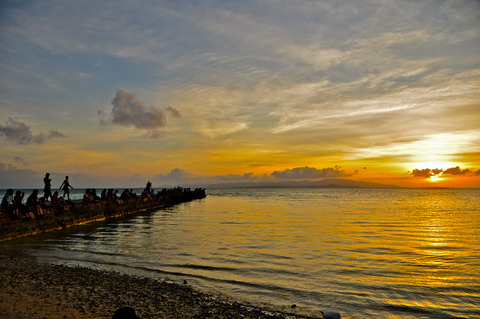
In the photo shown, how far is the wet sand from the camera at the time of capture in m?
6.51

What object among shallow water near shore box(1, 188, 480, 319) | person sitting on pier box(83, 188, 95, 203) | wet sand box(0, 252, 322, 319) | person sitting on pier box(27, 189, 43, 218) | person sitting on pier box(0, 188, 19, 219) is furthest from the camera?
person sitting on pier box(83, 188, 95, 203)

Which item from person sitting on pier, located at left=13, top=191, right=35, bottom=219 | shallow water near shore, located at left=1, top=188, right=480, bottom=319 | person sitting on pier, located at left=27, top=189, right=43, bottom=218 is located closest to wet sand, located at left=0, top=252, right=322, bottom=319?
shallow water near shore, located at left=1, top=188, right=480, bottom=319

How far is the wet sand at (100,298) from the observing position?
651cm

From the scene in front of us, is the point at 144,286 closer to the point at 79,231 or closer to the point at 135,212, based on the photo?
the point at 79,231

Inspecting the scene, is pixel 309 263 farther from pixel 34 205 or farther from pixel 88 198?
pixel 88 198

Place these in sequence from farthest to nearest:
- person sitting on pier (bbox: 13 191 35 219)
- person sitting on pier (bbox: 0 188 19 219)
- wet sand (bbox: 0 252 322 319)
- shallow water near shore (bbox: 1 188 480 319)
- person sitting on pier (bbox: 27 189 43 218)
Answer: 1. person sitting on pier (bbox: 27 189 43 218)
2. person sitting on pier (bbox: 13 191 35 219)
3. person sitting on pier (bbox: 0 188 19 219)
4. shallow water near shore (bbox: 1 188 480 319)
5. wet sand (bbox: 0 252 322 319)

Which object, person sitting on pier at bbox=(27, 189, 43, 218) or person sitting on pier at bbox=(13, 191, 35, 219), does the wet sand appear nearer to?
person sitting on pier at bbox=(13, 191, 35, 219)

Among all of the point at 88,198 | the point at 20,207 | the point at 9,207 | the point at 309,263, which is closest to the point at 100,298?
the point at 309,263

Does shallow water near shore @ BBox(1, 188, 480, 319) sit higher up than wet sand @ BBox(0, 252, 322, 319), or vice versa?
wet sand @ BBox(0, 252, 322, 319)

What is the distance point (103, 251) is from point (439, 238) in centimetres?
1928

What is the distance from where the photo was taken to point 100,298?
7391mm

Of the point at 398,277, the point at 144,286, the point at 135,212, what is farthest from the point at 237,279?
the point at 135,212

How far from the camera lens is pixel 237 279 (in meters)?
9.55

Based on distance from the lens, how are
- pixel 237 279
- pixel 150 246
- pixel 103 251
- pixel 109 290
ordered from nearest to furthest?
pixel 109 290
pixel 237 279
pixel 103 251
pixel 150 246
